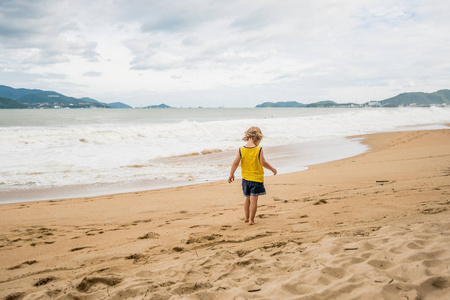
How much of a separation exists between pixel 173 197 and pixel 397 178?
5748 mm

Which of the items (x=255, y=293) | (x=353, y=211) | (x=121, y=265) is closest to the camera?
(x=255, y=293)

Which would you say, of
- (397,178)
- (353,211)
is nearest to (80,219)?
(353,211)

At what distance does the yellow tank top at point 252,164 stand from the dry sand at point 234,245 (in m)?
0.77

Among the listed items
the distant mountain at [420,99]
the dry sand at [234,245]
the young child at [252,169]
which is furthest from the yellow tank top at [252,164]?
the distant mountain at [420,99]

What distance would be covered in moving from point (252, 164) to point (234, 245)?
1466mm

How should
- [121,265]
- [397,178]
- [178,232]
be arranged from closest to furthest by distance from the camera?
[121,265], [178,232], [397,178]

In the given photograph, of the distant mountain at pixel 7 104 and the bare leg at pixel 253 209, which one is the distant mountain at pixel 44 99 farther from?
the bare leg at pixel 253 209

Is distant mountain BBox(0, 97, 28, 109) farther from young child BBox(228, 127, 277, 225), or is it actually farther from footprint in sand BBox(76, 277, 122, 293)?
footprint in sand BBox(76, 277, 122, 293)

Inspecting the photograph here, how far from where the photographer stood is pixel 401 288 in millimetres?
2338

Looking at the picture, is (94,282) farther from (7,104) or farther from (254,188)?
(7,104)

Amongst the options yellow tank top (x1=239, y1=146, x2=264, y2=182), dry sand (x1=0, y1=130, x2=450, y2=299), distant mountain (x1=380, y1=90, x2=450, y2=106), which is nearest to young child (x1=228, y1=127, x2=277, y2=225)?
yellow tank top (x1=239, y1=146, x2=264, y2=182)

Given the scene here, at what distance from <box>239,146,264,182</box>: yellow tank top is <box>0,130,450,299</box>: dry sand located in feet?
2.52

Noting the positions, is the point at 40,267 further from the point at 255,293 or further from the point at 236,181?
the point at 236,181

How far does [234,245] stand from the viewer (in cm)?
380
